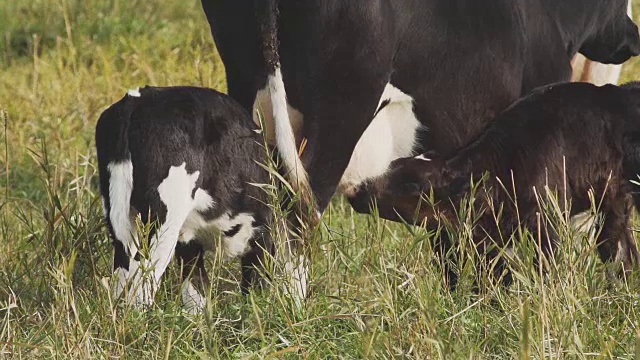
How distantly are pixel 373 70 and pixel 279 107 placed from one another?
14.2 inches

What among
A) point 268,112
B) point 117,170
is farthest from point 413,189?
point 117,170

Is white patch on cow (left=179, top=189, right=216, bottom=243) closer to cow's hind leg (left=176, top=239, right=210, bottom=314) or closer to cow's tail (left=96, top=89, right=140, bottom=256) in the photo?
cow's hind leg (left=176, top=239, right=210, bottom=314)

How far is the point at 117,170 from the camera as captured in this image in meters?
4.91

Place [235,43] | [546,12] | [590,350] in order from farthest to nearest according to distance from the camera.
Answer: [546,12] < [235,43] < [590,350]

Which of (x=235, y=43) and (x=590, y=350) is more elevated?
(x=235, y=43)

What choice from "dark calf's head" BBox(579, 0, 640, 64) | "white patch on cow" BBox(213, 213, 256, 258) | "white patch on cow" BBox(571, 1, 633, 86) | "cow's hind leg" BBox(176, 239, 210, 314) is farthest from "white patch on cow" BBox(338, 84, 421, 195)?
"white patch on cow" BBox(571, 1, 633, 86)

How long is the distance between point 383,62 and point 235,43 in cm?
56

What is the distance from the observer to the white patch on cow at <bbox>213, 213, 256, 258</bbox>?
512cm

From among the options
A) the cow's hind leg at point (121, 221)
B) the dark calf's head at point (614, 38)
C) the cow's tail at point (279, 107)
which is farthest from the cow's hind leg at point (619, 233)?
the cow's hind leg at point (121, 221)

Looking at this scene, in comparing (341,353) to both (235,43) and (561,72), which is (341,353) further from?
(561,72)

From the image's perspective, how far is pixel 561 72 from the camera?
5.96m

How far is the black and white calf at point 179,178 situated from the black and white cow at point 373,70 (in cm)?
18

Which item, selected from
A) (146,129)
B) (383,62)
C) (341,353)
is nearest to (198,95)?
(146,129)

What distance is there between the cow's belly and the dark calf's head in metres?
1.31
